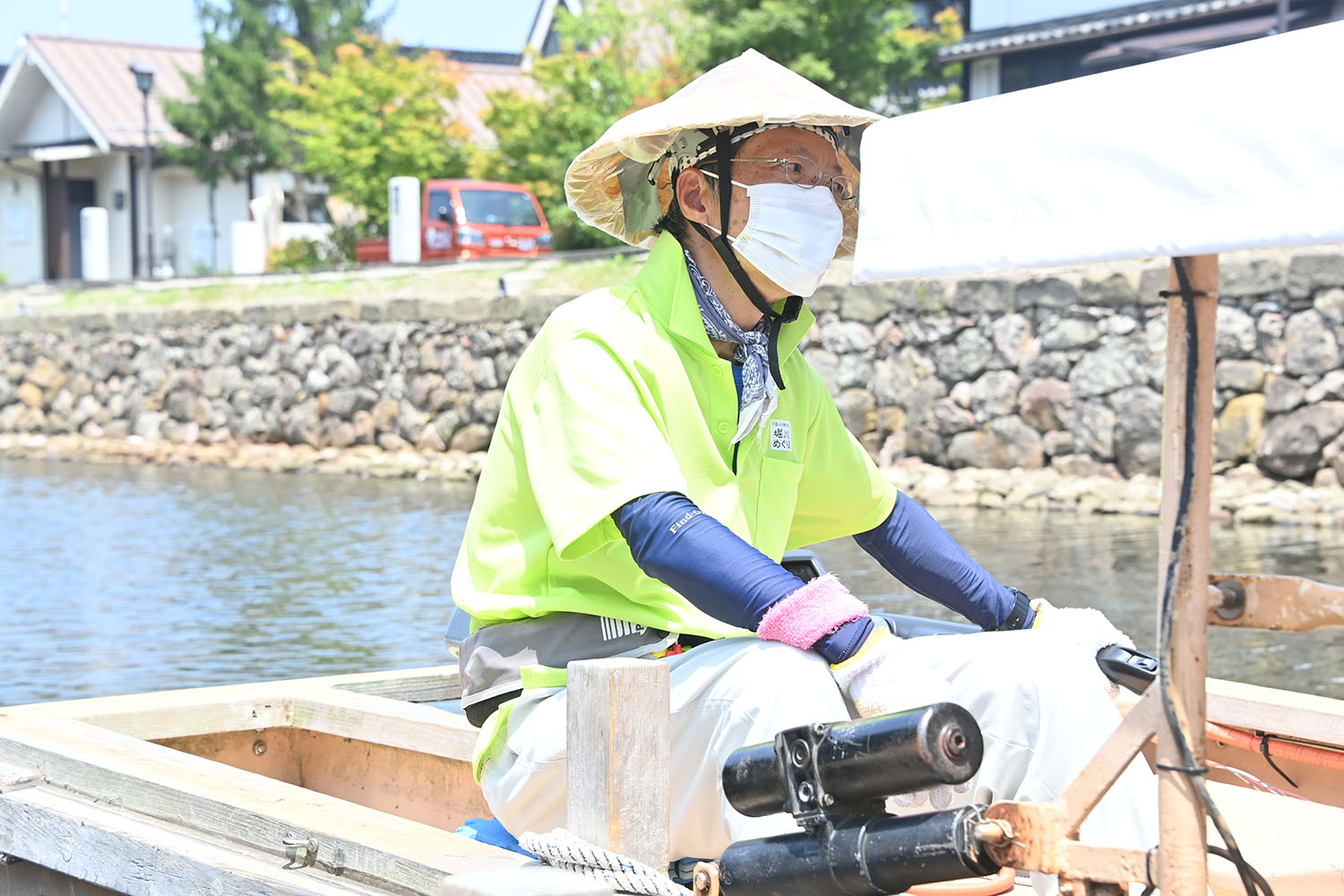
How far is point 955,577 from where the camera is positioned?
115 inches

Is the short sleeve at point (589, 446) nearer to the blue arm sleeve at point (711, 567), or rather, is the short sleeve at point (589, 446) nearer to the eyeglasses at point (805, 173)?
the blue arm sleeve at point (711, 567)

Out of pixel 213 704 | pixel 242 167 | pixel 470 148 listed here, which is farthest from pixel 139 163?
pixel 213 704

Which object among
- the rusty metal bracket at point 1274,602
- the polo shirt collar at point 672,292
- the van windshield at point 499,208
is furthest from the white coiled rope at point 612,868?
the van windshield at point 499,208

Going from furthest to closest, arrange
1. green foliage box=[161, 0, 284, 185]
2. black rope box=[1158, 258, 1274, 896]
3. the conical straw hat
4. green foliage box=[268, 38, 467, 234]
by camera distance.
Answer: green foliage box=[161, 0, 284, 185], green foliage box=[268, 38, 467, 234], the conical straw hat, black rope box=[1158, 258, 1274, 896]

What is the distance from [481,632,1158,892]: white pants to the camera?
2152mm

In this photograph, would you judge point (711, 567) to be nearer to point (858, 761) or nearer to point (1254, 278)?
point (858, 761)

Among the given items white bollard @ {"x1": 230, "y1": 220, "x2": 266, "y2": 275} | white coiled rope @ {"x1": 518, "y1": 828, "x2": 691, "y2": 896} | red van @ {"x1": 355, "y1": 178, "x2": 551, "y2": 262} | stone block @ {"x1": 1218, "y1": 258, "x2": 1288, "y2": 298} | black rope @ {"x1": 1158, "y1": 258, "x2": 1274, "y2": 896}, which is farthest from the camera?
white bollard @ {"x1": 230, "y1": 220, "x2": 266, "y2": 275}

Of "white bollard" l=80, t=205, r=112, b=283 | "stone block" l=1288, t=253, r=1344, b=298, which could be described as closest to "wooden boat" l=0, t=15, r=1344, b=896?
"stone block" l=1288, t=253, r=1344, b=298

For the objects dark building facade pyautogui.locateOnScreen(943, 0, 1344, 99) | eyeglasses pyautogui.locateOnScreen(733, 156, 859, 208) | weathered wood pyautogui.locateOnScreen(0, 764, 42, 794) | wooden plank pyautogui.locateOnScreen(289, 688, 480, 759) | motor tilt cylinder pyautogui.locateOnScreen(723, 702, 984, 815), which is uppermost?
dark building facade pyautogui.locateOnScreen(943, 0, 1344, 99)

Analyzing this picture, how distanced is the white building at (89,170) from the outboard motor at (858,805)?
103 feet

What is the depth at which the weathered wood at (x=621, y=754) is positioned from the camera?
2.01m

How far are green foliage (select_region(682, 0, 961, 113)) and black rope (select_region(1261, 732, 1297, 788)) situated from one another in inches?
696

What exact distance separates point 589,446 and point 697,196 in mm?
575

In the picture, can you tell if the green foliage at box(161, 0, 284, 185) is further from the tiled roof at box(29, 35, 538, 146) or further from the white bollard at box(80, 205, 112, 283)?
the white bollard at box(80, 205, 112, 283)
